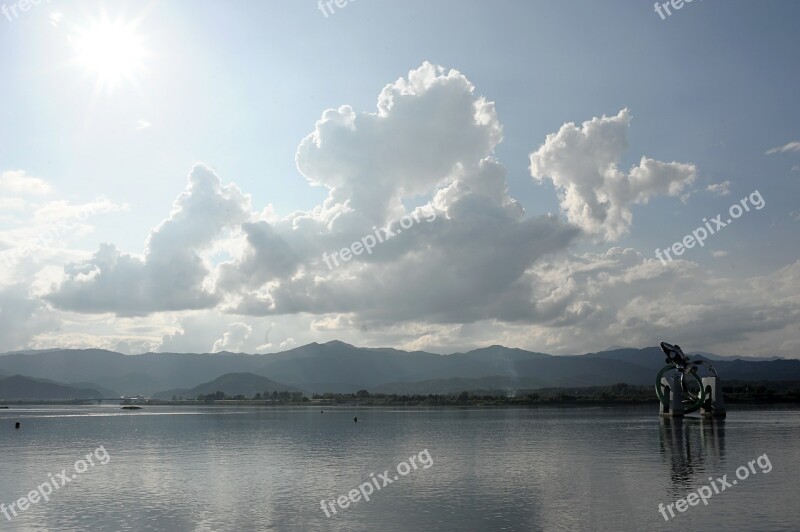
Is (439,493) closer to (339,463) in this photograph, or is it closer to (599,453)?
(339,463)

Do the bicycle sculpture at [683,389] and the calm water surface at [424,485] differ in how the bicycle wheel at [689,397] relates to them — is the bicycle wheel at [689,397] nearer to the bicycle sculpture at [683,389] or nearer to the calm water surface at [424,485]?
the bicycle sculpture at [683,389]

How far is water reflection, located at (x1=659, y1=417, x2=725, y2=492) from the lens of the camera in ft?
199

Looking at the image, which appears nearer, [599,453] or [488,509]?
[488,509]

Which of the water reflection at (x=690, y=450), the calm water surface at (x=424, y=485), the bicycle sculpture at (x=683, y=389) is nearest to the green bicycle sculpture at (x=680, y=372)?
the bicycle sculpture at (x=683, y=389)

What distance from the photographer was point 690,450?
85.0 m

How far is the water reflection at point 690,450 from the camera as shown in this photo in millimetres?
60688

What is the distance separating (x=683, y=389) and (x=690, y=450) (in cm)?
9602

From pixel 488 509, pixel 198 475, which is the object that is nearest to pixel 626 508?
pixel 488 509

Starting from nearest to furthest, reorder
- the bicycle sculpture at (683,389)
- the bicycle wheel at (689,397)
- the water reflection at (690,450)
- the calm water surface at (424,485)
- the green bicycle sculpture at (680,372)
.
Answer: the calm water surface at (424,485) → the water reflection at (690,450) → the bicycle sculpture at (683,389) → the bicycle wheel at (689,397) → the green bicycle sculpture at (680,372)

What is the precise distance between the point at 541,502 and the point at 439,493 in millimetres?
8979

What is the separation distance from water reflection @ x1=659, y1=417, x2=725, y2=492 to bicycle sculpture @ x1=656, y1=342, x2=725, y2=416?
2807cm

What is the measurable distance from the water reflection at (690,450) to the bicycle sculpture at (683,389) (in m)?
28.1

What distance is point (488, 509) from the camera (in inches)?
1833

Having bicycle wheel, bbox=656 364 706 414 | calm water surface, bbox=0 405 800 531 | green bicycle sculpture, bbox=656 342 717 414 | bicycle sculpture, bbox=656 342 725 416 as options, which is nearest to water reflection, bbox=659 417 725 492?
calm water surface, bbox=0 405 800 531
